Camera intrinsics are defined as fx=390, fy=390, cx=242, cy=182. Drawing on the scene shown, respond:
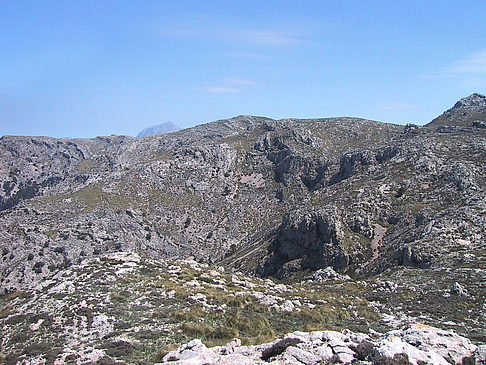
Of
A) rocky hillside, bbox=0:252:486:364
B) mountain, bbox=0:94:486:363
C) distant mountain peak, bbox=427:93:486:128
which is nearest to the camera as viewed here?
rocky hillside, bbox=0:252:486:364

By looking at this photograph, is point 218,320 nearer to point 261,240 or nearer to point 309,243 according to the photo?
point 309,243

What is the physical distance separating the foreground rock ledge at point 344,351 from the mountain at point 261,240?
401cm

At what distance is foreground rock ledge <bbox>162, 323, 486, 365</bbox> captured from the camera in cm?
1627

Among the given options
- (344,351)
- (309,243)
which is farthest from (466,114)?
(344,351)

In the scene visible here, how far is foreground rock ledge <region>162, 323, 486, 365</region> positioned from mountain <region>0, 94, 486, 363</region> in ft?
13.1

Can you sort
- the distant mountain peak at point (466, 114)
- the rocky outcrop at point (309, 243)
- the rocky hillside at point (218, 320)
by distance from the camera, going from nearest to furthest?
the rocky hillside at point (218, 320)
the rocky outcrop at point (309, 243)
the distant mountain peak at point (466, 114)

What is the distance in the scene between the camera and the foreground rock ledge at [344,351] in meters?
16.3

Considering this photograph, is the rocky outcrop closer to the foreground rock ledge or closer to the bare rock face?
the foreground rock ledge

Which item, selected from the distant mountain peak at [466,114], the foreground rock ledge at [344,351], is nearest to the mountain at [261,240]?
the distant mountain peak at [466,114]

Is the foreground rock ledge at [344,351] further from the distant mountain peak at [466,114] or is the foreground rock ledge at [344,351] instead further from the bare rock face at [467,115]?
the distant mountain peak at [466,114]

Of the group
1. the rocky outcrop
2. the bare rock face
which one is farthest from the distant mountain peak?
the rocky outcrop

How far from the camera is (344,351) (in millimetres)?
17188

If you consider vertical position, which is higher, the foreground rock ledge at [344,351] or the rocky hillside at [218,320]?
the foreground rock ledge at [344,351]

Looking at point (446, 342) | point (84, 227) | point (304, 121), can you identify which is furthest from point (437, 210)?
point (304, 121)
